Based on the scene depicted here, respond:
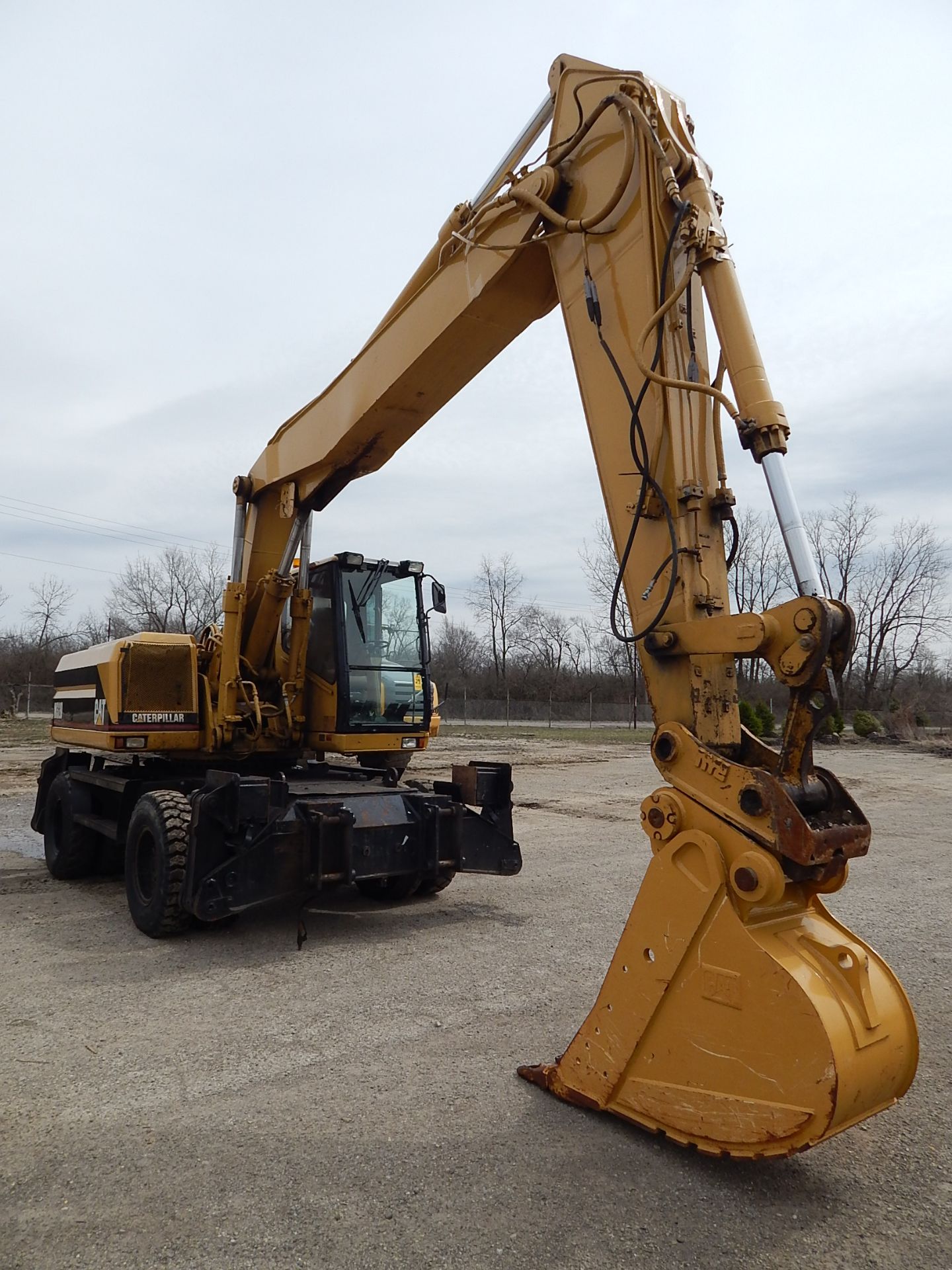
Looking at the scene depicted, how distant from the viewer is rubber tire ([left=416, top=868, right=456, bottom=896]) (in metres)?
6.71

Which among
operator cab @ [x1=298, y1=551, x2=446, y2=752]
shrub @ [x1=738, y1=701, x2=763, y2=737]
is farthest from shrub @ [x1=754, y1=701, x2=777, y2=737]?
operator cab @ [x1=298, y1=551, x2=446, y2=752]

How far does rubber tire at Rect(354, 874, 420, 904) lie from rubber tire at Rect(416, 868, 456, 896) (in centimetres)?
8

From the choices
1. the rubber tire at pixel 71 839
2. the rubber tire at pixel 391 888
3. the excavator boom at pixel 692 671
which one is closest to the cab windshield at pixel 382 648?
the rubber tire at pixel 391 888

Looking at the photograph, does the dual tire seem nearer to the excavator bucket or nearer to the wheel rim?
the wheel rim

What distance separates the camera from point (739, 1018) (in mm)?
2816

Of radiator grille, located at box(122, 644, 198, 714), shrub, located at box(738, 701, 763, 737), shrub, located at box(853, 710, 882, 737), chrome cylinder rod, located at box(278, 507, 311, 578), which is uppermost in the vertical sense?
chrome cylinder rod, located at box(278, 507, 311, 578)

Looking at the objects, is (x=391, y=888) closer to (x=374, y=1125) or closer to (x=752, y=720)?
(x=374, y=1125)

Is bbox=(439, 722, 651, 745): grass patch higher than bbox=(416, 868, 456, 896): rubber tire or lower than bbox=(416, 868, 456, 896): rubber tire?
higher

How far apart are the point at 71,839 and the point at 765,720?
22.8 meters

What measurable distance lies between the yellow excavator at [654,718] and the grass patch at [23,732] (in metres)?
14.4

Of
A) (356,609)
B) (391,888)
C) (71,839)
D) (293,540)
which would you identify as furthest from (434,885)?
(71,839)

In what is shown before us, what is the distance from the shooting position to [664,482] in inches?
143

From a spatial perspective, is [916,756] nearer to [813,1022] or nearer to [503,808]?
[503,808]

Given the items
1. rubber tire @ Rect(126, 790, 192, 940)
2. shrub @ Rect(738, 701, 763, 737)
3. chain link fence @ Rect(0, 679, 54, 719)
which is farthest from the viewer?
chain link fence @ Rect(0, 679, 54, 719)
